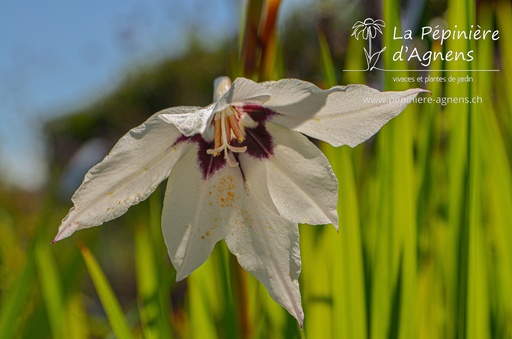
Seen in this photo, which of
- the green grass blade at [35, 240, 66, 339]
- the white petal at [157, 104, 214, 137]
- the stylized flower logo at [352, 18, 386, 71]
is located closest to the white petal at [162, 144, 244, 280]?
the white petal at [157, 104, 214, 137]

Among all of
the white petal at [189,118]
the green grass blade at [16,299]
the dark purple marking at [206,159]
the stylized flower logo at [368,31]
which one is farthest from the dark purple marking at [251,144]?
the green grass blade at [16,299]

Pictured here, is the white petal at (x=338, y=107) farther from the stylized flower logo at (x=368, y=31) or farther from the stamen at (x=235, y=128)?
the stylized flower logo at (x=368, y=31)

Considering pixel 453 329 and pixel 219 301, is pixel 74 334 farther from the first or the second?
pixel 453 329

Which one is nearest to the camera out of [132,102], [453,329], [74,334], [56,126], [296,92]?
[296,92]

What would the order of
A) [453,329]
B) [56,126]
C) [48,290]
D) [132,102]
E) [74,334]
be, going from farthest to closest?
[56,126] < [132,102] < [74,334] < [48,290] < [453,329]

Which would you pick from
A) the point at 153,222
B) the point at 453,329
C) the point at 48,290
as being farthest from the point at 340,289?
the point at 48,290

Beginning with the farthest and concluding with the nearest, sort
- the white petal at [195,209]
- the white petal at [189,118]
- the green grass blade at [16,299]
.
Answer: the green grass blade at [16,299], the white petal at [195,209], the white petal at [189,118]
